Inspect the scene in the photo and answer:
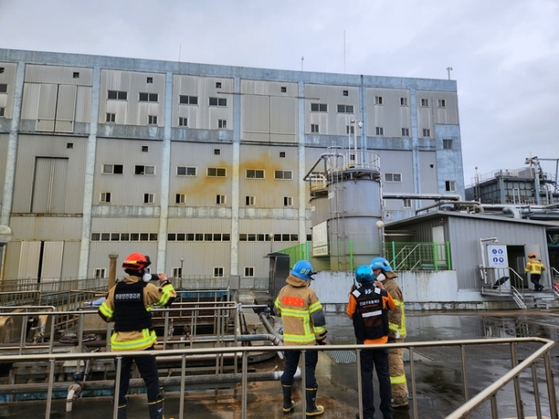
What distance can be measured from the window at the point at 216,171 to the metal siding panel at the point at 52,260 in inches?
480

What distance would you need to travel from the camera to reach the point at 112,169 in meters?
27.7

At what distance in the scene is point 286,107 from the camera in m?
30.4

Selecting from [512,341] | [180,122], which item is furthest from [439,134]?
[512,341]

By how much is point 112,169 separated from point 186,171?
225 inches

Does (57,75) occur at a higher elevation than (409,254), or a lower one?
higher

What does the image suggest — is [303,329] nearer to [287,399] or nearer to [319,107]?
[287,399]

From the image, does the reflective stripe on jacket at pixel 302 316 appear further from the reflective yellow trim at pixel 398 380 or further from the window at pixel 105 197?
the window at pixel 105 197

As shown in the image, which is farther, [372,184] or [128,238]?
[128,238]

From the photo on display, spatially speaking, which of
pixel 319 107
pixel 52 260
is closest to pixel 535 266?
pixel 319 107

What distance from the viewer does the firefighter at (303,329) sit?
4305 millimetres

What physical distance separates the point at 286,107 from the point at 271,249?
1242 cm

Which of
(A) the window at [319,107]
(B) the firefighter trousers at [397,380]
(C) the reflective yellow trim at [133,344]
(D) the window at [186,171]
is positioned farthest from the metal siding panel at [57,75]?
(B) the firefighter trousers at [397,380]

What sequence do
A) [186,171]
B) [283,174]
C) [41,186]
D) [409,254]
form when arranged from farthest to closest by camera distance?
[283,174] < [186,171] < [41,186] < [409,254]

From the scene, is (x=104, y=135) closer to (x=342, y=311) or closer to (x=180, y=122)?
(x=180, y=122)
